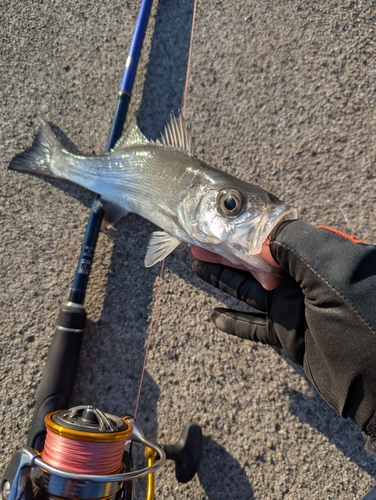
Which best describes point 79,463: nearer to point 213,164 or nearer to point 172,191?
point 172,191

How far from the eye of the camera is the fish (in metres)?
1.51

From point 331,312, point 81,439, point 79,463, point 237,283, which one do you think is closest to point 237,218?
point 237,283

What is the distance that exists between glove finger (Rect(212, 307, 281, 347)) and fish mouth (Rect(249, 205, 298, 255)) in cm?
46

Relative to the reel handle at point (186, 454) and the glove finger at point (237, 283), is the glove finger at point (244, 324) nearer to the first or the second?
the glove finger at point (237, 283)

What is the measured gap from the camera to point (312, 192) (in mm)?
2139

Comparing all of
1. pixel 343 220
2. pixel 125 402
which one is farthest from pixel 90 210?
pixel 343 220

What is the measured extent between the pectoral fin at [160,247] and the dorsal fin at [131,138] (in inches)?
20.4

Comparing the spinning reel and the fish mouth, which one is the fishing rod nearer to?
the spinning reel

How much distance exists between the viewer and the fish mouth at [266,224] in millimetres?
1472

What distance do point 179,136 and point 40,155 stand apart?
87 cm

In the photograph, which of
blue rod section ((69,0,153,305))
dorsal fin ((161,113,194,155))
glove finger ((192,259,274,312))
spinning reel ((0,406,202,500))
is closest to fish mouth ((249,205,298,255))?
glove finger ((192,259,274,312))

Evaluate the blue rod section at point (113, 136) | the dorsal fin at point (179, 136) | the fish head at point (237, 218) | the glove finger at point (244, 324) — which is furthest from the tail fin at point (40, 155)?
the glove finger at point (244, 324)

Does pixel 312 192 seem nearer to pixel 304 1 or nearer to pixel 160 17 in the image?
pixel 304 1

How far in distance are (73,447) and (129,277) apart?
38.7 inches
